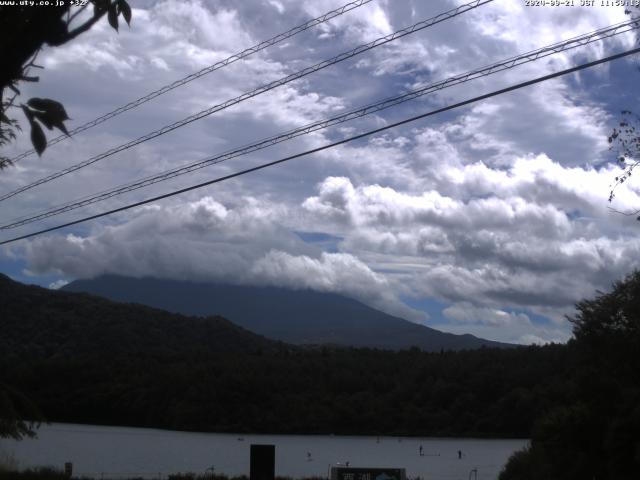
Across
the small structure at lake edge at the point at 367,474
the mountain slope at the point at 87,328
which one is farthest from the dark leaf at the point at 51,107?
the mountain slope at the point at 87,328

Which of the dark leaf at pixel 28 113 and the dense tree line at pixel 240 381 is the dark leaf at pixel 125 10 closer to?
the dark leaf at pixel 28 113

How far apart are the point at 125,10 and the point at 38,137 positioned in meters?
0.77

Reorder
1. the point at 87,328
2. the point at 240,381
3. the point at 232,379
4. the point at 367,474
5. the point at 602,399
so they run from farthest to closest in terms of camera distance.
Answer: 1. the point at 232,379
2. the point at 240,381
3. the point at 87,328
4. the point at 602,399
5. the point at 367,474

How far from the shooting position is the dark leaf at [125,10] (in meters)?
3.91

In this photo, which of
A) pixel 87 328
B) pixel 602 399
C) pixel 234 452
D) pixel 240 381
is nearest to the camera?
pixel 602 399

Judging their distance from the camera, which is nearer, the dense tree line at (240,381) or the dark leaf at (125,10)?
the dark leaf at (125,10)

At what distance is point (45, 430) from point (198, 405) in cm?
1871

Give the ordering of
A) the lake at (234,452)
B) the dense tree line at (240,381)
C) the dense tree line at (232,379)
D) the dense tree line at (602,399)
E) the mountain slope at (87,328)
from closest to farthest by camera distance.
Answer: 1. the dense tree line at (602,399)
2. the lake at (234,452)
3. the mountain slope at (87,328)
4. the dense tree line at (232,379)
5. the dense tree line at (240,381)

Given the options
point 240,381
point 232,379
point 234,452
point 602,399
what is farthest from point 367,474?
point 232,379

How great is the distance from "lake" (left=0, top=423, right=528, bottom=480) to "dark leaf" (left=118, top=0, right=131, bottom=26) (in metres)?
52.4

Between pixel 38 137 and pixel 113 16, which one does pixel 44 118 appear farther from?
pixel 113 16

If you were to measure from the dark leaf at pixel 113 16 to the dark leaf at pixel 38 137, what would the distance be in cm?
63

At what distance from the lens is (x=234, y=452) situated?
7894 cm

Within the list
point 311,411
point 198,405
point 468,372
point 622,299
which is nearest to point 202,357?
point 198,405
